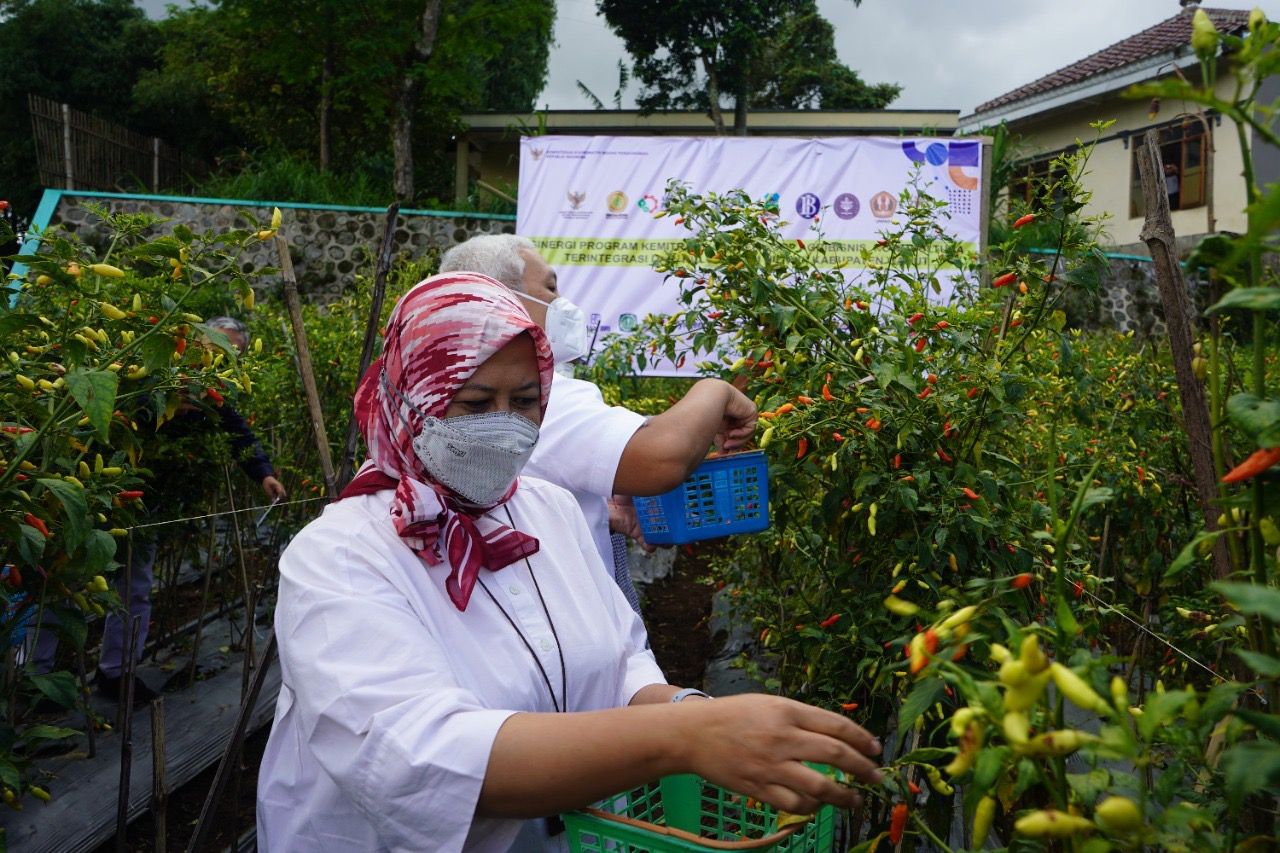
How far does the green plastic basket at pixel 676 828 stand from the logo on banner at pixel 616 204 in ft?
19.1

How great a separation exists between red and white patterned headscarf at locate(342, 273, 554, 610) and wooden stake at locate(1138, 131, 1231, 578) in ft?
2.77

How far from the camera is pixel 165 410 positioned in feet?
6.40

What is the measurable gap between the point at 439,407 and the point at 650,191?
5872mm

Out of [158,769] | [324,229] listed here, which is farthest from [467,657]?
[324,229]

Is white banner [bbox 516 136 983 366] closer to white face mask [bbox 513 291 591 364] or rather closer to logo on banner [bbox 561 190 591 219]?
logo on banner [bbox 561 190 591 219]

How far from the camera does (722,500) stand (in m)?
2.40

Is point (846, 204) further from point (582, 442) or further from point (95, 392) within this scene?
point (95, 392)

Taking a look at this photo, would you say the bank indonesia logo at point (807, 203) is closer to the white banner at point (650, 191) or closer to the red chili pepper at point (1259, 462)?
the white banner at point (650, 191)

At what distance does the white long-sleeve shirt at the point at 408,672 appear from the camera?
1.20m

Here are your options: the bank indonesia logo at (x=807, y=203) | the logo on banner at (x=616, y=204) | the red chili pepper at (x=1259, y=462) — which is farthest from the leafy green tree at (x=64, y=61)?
the red chili pepper at (x=1259, y=462)

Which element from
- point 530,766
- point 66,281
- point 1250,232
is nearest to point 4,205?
point 66,281

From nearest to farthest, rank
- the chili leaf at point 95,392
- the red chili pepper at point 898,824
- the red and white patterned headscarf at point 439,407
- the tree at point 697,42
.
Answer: the red chili pepper at point 898,824
the chili leaf at point 95,392
the red and white patterned headscarf at point 439,407
the tree at point 697,42

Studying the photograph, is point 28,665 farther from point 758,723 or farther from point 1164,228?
point 1164,228

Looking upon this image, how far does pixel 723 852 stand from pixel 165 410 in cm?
137
